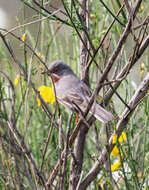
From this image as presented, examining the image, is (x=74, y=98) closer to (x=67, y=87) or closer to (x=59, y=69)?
(x=67, y=87)

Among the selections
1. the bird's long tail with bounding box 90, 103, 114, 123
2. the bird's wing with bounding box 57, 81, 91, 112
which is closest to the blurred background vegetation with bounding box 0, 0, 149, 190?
the bird's long tail with bounding box 90, 103, 114, 123

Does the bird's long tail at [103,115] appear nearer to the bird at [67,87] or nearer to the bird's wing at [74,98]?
the bird at [67,87]

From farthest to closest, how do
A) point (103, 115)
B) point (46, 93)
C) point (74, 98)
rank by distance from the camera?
1. point (74, 98)
2. point (46, 93)
3. point (103, 115)

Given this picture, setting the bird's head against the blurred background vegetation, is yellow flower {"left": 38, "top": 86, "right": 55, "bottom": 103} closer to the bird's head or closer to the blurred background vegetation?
the blurred background vegetation

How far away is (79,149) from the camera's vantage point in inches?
101

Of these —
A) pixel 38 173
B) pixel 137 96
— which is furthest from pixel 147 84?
pixel 38 173

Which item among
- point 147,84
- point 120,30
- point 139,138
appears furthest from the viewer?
point 139,138

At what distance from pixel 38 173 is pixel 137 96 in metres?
0.77

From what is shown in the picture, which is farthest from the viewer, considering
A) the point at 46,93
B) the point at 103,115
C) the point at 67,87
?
the point at 67,87

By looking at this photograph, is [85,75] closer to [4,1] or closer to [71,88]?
[71,88]

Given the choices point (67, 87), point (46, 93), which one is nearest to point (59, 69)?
point (67, 87)

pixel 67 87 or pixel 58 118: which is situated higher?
pixel 67 87

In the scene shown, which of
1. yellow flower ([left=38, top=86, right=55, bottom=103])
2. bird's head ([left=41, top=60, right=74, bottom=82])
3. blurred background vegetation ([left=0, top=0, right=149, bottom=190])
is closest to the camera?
blurred background vegetation ([left=0, top=0, right=149, bottom=190])

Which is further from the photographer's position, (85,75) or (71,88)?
(71,88)
